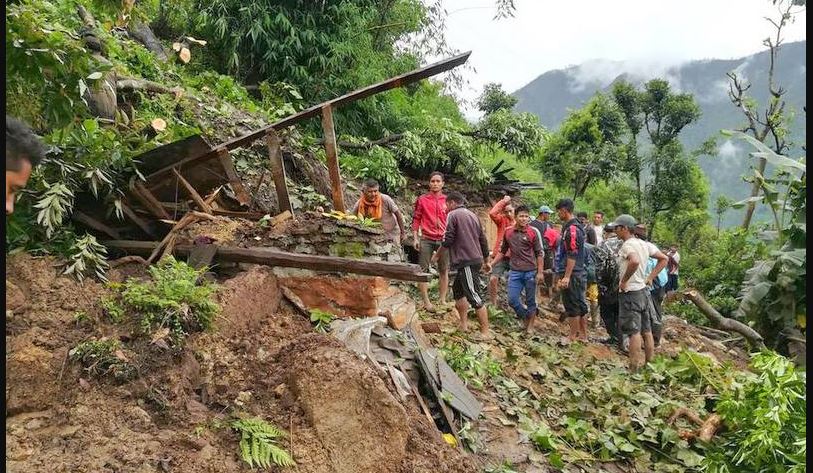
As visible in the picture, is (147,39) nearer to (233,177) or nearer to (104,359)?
(233,177)

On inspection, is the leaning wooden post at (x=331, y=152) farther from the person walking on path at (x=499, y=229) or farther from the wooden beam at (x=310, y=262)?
the person walking on path at (x=499, y=229)

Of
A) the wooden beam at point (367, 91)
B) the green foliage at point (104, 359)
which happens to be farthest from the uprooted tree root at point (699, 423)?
the green foliage at point (104, 359)

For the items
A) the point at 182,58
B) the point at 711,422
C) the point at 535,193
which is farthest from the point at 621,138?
the point at 711,422

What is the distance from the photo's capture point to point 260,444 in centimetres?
351

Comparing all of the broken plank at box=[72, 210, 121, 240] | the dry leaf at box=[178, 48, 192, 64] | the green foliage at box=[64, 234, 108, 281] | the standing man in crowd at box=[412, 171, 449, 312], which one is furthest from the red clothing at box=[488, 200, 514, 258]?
the dry leaf at box=[178, 48, 192, 64]

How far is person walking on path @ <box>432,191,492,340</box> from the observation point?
7.45 metres

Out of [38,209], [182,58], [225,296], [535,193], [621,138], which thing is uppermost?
[182,58]

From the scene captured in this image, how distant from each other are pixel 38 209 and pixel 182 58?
27.3 ft

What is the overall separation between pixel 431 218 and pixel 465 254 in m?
1.32

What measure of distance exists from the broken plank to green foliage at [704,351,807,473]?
5977 millimetres

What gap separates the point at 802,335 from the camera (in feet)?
23.2

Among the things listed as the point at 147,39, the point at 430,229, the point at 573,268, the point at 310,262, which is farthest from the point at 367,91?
the point at 147,39

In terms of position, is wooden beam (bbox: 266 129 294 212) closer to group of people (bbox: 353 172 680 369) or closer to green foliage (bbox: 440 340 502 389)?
group of people (bbox: 353 172 680 369)

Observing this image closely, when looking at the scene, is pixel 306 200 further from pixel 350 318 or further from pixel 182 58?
pixel 182 58
